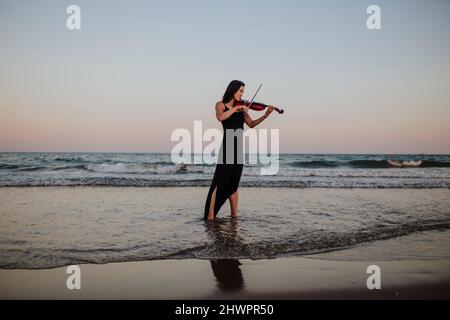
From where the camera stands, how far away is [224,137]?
4.89 m

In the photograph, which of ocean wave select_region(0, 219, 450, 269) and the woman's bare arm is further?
the woman's bare arm

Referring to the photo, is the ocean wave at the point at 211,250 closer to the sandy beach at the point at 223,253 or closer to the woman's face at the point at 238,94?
the sandy beach at the point at 223,253

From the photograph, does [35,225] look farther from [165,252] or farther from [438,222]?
[438,222]

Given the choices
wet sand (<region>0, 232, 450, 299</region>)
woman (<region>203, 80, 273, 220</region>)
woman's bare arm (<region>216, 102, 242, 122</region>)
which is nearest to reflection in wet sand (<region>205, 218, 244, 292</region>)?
wet sand (<region>0, 232, 450, 299</region>)

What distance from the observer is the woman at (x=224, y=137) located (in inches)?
185

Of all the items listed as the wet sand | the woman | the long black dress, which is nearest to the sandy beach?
the wet sand

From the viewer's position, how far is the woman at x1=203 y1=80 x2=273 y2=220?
15.4 feet

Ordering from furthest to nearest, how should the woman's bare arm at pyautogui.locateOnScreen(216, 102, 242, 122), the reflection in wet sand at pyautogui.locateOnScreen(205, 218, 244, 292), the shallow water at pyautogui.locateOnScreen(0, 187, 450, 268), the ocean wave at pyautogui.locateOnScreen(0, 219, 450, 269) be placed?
the woman's bare arm at pyautogui.locateOnScreen(216, 102, 242, 122) → the shallow water at pyautogui.locateOnScreen(0, 187, 450, 268) → the ocean wave at pyautogui.locateOnScreen(0, 219, 450, 269) → the reflection in wet sand at pyautogui.locateOnScreen(205, 218, 244, 292)

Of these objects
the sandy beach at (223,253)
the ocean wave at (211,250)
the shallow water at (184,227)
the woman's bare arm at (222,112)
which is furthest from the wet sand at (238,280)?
the woman's bare arm at (222,112)

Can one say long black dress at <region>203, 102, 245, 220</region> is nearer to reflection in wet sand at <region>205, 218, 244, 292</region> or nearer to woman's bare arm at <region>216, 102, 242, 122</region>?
woman's bare arm at <region>216, 102, 242, 122</region>

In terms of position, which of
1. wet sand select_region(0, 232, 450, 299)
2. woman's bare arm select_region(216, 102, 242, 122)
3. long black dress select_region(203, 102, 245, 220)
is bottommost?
wet sand select_region(0, 232, 450, 299)

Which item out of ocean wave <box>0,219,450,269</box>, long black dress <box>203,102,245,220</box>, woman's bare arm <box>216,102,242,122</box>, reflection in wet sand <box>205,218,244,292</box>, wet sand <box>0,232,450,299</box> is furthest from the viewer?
long black dress <box>203,102,245,220</box>

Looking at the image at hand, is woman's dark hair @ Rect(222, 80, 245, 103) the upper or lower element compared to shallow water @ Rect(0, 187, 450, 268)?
upper

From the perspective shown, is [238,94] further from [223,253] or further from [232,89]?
[223,253]
